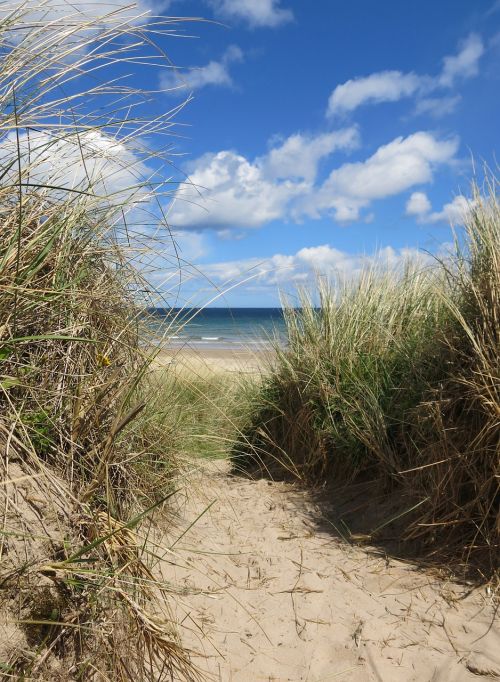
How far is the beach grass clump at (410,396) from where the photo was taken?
3.21 m

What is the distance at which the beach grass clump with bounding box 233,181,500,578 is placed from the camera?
3213 millimetres

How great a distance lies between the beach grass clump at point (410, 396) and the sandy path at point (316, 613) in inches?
12.5

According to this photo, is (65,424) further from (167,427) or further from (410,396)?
(410,396)

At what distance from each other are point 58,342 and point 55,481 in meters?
0.52

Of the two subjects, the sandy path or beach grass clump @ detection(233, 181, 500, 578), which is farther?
beach grass clump @ detection(233, 181, 500, 578)

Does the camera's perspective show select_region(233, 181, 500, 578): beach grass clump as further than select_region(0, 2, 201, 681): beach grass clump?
Yes

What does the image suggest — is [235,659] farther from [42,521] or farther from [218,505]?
[218,505]

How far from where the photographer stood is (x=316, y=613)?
3.00m

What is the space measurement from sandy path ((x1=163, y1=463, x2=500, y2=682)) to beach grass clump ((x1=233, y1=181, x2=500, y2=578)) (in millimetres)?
318

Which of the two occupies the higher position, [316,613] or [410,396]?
[410,396]

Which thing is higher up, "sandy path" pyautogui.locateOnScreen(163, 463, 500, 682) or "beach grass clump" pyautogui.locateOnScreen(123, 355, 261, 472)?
"beach grass clump" pyautogui.locateOnScreen(123, 355, 261, 472)

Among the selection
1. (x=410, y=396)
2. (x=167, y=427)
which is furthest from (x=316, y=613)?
(x=410, y=396)

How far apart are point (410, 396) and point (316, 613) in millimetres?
1526

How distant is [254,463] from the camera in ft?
17.4
